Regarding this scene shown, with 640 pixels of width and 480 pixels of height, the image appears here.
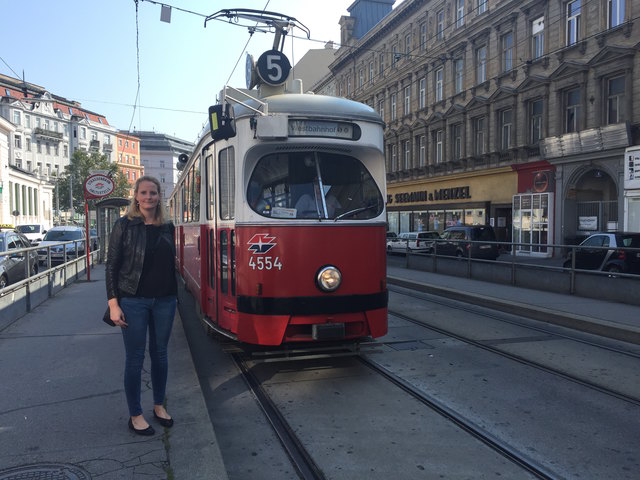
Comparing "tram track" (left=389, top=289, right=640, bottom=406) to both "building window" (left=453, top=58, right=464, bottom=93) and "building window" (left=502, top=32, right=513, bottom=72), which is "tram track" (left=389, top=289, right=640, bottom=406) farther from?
"building window" (left=453, top=58, right=464, bottom=93)

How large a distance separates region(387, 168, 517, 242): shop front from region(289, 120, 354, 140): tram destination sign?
86.0ft

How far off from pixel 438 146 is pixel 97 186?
27.2m

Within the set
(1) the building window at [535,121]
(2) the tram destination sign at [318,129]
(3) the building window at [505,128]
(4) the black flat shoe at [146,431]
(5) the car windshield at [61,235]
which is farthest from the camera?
(3) the building window at [505,128]

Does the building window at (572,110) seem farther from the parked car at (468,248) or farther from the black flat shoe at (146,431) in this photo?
the black flat shoe at (146,431)

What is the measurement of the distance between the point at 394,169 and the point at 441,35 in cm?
1133

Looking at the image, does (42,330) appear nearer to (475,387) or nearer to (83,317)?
(83,317)

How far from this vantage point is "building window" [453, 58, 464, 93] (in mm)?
34125

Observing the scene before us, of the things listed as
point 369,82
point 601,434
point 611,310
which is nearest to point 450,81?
point 369,82

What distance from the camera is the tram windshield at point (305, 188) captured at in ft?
18.7

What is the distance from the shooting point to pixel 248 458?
13.4 feet

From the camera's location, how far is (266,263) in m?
5.57

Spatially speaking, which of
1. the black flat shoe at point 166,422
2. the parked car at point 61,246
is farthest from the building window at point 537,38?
the black flat shoe at point 166,422

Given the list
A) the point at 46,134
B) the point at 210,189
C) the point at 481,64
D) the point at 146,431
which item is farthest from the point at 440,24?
the point at 46,134

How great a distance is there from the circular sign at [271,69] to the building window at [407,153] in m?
35.6
